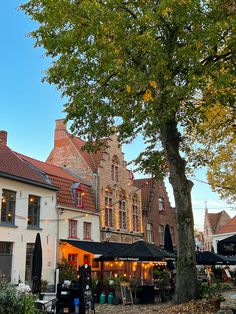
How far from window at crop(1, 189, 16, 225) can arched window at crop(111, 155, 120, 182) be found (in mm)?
11361

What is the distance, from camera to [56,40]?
500 inches

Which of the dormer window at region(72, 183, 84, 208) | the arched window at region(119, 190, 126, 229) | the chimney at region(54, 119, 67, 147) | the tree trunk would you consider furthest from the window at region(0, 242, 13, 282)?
the chimney at region(54, 119, 67, 147)

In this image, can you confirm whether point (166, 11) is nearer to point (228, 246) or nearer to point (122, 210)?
point (228, 246)

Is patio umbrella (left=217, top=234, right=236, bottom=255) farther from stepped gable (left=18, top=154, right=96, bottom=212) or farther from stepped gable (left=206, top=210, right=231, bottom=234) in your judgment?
stepped gable (left=206, top=210, right=231, bottom=234)

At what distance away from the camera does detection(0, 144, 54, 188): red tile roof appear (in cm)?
2045

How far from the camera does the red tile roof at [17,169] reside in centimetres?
2045

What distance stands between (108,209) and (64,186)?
5319 mm

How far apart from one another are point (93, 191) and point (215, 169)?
381 inches

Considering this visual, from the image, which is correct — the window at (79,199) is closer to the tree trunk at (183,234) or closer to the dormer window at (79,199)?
the dormer window at (79,199)

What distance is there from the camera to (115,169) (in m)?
31.5

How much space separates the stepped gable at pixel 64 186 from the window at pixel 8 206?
12.2 feet

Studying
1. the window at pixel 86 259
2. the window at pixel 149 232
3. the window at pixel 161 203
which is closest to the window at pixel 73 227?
the window at pixel 86 259

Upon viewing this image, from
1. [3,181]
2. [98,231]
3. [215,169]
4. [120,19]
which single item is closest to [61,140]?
[98,231]

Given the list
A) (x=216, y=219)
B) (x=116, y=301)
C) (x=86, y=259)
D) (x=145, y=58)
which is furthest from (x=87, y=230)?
(x=216, y=219)
